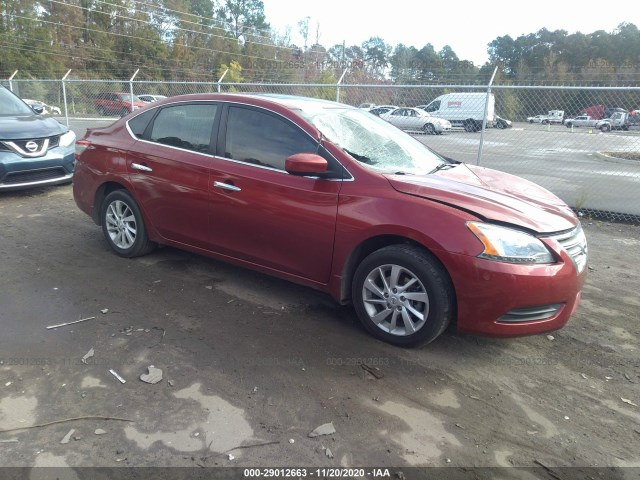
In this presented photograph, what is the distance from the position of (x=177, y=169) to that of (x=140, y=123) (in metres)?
0.88

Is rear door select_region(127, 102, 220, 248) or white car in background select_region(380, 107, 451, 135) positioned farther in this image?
white car in background select_region(380, 107, 451, 135)

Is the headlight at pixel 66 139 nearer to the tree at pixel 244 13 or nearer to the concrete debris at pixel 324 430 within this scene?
the concrete debris at pixel 324 430

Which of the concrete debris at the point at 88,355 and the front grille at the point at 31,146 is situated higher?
the front grille at the point at 31,146

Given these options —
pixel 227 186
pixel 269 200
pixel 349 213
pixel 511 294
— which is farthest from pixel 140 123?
pixel 511 294

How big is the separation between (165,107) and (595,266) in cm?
476

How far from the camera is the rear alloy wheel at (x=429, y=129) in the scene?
963 cm

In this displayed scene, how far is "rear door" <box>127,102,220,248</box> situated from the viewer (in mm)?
4211

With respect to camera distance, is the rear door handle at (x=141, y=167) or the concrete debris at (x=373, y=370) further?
the rear door handle at (x=141, y=167)

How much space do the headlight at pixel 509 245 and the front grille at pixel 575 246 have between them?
196 mm

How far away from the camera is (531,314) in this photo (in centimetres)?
312

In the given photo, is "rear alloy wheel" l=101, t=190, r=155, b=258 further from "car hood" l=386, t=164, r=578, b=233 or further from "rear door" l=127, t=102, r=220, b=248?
"car hood" l=386, t=164, r=578, b=233

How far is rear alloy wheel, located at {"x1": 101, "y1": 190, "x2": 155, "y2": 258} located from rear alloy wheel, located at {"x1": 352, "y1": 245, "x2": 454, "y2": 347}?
2.43m

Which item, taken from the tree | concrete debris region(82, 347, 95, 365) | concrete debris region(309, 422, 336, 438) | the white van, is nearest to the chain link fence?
the white van

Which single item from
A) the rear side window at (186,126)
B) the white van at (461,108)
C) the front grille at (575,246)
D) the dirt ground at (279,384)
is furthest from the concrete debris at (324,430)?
the white van at (461,108)
